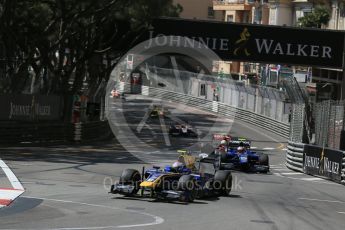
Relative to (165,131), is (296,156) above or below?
above

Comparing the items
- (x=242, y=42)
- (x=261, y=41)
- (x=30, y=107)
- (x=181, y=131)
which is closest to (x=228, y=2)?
(x=181, y=131)

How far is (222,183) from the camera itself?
19.6 metres

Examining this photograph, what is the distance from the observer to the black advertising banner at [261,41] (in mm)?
46438

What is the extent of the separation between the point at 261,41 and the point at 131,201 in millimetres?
31573

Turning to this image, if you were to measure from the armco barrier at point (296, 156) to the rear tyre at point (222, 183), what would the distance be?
41.9 feet

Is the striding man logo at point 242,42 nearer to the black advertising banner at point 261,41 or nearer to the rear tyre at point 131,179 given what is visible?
the black advertising banner at point 261,41

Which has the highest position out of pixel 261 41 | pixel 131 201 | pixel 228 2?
pixel 228 2

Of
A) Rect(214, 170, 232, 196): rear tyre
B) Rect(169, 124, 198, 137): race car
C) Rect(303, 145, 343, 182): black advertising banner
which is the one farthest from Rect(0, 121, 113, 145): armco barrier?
Rect(214, 170, 232, 196): rear tyre

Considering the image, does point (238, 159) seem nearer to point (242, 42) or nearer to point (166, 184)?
point (166, 184)

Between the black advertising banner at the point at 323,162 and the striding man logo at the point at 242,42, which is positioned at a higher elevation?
the striding man logo at the point at 242,42

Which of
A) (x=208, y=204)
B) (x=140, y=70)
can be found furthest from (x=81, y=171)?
(x=140, y=70)

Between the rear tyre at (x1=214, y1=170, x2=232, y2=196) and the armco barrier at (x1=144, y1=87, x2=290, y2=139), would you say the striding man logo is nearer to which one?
the armco barrier at (x1=144, y1=87, x2=290, y2=139)

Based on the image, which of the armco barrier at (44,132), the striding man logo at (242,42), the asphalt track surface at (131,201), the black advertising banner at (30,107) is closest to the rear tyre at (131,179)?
the asphalt track surface at (131,201)

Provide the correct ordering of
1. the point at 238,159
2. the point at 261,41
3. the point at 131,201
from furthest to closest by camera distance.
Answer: the point at 261,41
the point at 238,159
the point at 131,201
